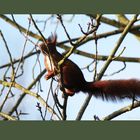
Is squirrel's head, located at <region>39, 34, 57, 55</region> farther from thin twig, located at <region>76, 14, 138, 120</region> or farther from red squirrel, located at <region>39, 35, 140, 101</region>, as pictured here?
thin twig, located at <region>76, 14, 138, 120</region>

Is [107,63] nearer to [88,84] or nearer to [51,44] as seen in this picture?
[88,84]

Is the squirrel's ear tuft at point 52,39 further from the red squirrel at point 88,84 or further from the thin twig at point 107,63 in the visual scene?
the thin twig at point 107,63

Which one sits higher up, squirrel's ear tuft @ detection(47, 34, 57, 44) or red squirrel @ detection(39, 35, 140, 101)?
squirrel's ear tuft @ detection(47, 34, 57, 44)

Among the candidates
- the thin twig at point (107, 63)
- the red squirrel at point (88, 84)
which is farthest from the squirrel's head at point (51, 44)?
the thin twig at point (107, 63)

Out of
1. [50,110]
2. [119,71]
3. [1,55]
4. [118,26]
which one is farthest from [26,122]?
[118,26]

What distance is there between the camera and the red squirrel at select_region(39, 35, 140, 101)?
219 cm

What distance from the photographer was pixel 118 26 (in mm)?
2826

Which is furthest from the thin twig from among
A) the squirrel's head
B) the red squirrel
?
the squirrel's head

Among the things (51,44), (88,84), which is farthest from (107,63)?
(51,44)

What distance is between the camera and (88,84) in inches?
89.1

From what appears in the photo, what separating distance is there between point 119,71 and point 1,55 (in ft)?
1.92

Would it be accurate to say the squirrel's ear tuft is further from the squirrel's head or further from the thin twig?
the thin twig
